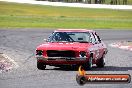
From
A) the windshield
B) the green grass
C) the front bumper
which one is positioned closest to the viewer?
the front bumper

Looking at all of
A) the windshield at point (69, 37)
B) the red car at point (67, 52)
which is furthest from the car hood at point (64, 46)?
the windshield at point (69, 37)

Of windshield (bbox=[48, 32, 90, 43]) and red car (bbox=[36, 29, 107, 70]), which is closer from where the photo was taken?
red car (bbox=[36, 29, 107, 70])

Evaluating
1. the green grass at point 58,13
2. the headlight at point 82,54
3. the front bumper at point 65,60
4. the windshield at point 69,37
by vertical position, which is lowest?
the green grass at point 58,13

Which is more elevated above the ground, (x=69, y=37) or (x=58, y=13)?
(x=69, y=37)

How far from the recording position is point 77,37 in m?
19.2

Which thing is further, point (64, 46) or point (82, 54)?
point (64, 46)

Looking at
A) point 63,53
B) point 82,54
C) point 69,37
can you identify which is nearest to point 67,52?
point 63,53

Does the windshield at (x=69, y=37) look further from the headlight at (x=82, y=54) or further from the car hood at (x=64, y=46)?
the headlight at (x=82, y=54)

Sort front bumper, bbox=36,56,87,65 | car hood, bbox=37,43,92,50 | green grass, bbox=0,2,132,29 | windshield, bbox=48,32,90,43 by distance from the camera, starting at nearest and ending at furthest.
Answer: front bumper, bbox=36,56,87,65
car hood, bbox=37,43,92,50
windshield, bbox=48,32,90,43
green grass, bbox=0,2,132,29

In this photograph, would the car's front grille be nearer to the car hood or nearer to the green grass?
the car hood

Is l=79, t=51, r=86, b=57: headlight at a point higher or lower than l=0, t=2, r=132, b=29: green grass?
higher

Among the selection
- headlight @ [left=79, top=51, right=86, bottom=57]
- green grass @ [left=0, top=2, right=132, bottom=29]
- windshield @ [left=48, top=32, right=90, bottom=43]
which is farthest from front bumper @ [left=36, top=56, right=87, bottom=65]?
green grass @ [left=0, top=2, right=132, bottom=29]

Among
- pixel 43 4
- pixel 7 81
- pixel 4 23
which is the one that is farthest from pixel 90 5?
pixel 7 81

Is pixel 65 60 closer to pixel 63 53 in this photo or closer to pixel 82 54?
pixel 63 53
